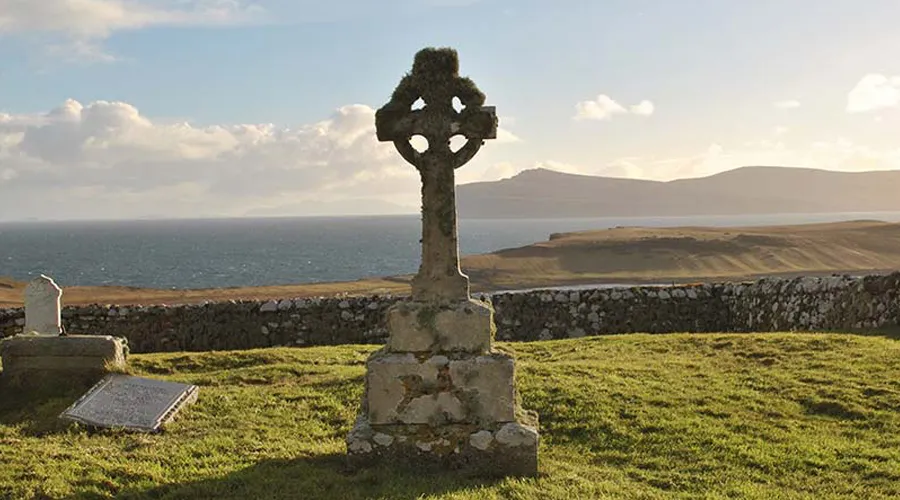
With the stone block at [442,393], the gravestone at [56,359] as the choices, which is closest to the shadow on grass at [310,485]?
the stone block at [442,393]

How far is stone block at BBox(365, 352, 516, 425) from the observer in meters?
6.70

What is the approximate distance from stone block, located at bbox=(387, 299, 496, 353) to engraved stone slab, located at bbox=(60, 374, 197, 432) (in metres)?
3.20

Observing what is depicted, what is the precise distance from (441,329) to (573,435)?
7.47 feet

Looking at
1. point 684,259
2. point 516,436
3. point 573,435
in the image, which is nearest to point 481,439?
point 516,436

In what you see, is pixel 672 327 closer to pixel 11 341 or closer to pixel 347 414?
pixel 347 414

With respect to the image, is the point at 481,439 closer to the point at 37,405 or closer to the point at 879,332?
the point at 37,405

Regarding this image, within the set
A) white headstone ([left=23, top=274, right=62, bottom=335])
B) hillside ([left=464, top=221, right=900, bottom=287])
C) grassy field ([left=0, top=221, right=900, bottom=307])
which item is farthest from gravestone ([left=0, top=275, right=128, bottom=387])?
hillside ([left=464, top=221, right=900, bottom=287])

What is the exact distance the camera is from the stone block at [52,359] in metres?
9.88

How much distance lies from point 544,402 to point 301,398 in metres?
2.98

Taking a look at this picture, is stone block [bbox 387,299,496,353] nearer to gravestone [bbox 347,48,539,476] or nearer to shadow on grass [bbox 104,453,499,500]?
gravestone [bbox 347,48,539,476]

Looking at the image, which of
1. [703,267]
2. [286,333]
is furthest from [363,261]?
[286,333]

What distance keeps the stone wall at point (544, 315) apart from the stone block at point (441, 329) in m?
9.90

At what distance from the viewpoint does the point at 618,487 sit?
6.40 meters

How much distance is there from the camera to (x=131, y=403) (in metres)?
8.67
